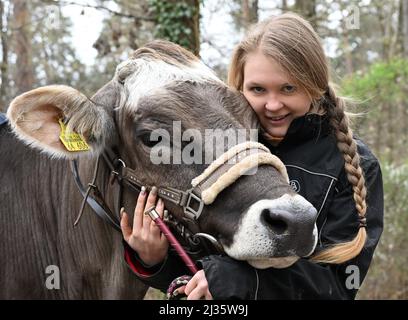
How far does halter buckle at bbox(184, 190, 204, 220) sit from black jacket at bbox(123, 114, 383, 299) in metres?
0.26

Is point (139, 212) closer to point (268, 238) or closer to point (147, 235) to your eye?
point (147, 235)

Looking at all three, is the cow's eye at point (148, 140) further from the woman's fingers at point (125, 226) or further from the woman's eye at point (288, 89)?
the woman's eye at point (288, 89)

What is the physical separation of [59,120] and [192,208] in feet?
3.73

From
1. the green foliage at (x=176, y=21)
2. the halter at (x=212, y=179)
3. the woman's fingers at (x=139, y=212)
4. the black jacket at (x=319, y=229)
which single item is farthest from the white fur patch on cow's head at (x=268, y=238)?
the green foliage at (x=176, y=21)

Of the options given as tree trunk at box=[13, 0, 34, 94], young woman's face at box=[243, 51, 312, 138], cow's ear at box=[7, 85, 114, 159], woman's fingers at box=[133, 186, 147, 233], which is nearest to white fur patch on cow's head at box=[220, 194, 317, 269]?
woman's fingers at box=[133, 186, 147, 233]

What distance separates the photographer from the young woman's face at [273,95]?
143 inches

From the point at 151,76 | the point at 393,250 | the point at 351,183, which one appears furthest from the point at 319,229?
the point at 393,250

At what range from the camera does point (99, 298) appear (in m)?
4.20

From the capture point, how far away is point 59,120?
386 centimetres

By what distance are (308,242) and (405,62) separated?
1010 centimetres
